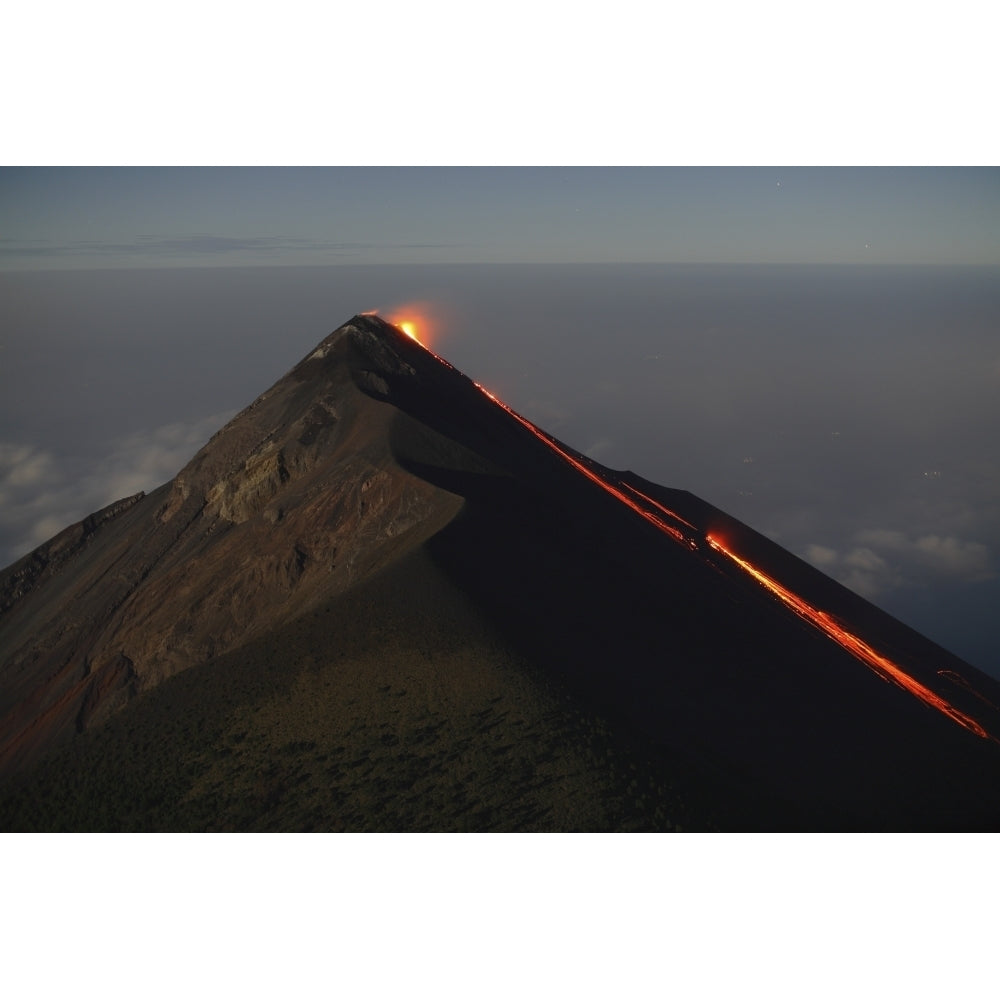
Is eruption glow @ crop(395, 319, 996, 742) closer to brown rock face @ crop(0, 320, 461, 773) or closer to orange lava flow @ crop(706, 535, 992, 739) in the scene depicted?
orange lava flow @ crop(706, 535, 992, 739)

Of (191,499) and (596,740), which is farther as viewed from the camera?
(191,499)

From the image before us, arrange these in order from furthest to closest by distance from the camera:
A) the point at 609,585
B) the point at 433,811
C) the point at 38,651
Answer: the point at 38,651
the point at 609,585
the point at 433,811

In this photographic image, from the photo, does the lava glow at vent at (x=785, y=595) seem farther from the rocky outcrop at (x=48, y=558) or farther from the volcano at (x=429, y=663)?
the rocky outcrop at (x=48, y=558)

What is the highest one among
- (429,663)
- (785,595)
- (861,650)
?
(785,595)

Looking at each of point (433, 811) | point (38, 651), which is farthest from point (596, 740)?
point (38, 651)

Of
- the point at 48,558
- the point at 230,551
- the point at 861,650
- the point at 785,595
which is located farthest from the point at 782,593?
the point at 48,558

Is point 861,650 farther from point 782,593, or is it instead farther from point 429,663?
point 429,663

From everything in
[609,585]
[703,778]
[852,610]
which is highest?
[852,610]

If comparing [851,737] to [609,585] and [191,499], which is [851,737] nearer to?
[609,585]
